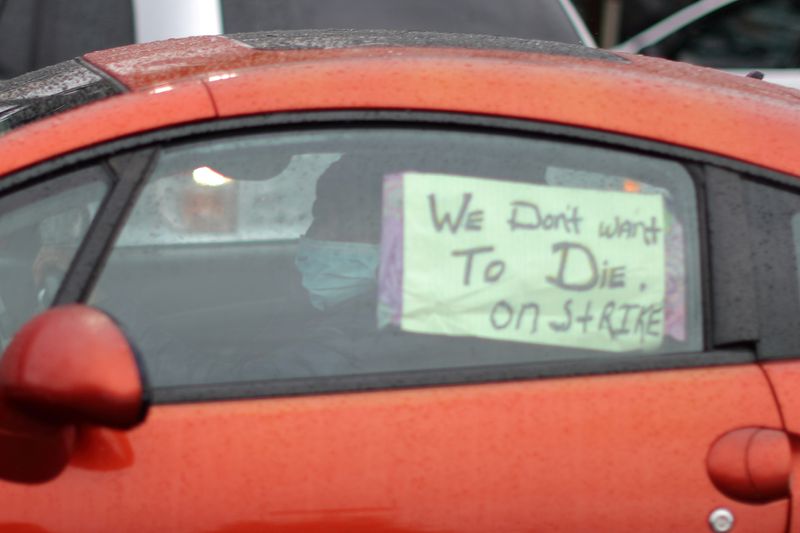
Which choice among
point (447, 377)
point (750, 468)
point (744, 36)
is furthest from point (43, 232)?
point (744, 36)

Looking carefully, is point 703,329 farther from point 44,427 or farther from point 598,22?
point 598,22

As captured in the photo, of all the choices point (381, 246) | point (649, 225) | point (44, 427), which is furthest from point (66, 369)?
point (649, 225)

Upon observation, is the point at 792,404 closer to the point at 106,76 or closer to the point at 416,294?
the point at 416,294

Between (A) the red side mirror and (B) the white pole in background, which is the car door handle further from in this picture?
(B) the white pole in background

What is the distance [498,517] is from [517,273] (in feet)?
1.34

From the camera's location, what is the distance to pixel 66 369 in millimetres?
2148

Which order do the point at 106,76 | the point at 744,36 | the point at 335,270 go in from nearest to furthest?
the point at 335,270 < the point at 106,76 < the point at 744,36

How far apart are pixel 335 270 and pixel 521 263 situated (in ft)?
1.07

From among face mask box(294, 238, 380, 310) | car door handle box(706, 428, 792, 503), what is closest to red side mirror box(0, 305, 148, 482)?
face mask box(294, 238, 380, 310)

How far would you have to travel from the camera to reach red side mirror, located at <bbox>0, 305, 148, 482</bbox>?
2146mm

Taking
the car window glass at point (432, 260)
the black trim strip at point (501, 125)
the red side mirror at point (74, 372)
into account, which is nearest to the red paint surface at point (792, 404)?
the car window glass at point (432, 260)

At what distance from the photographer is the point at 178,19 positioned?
4.84 m

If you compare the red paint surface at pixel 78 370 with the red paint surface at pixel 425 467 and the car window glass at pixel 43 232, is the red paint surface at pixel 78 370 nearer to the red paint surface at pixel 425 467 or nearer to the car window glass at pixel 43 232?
the red paint surface at pixel 425 467

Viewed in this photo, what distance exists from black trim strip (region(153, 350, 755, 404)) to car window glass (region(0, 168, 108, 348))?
29cm
